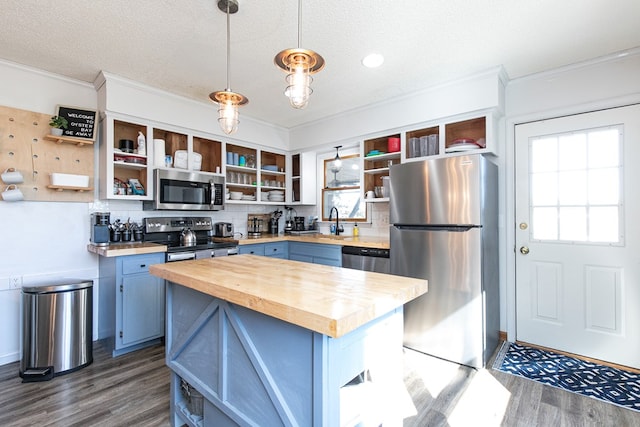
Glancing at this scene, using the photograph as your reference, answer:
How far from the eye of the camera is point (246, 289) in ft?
4.11

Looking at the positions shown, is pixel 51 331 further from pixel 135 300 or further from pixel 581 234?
pixel 581 234

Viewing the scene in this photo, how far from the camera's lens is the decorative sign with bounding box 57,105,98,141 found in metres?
2.82

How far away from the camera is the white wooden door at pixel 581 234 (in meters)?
2.46

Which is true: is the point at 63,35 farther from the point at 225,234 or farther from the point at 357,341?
the point at 357,341

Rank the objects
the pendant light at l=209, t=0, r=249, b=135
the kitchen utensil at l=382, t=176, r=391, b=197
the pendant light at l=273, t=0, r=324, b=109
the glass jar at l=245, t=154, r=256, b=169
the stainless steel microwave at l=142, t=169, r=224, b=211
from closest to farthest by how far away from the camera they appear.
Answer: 1. the pendant light at l=273, t=0, r=324, b=109
2. the pendant light at l=209, t=0, r=249, b=135
3. the stainless steel microwave at l=142, t=169, r=224, b=211
4. the kitchen utensil at l=382, t=176, r=391, b=197
5. the glass jar at l=245, t=154, r=256, b=169

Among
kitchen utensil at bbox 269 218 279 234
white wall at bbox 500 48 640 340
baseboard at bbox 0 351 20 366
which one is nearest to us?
white wall at bbox 500 48 640 340

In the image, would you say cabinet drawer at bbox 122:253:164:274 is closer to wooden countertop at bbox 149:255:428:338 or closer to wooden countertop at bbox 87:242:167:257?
wooden countertop at bbox 87:242:167:257

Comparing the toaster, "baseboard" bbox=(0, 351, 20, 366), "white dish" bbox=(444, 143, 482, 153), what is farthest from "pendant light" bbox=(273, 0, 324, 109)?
"baseboard" bbox=(0, 351, 20, 366)

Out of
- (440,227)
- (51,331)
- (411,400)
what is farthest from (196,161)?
(411,400)

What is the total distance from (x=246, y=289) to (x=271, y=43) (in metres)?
1.97

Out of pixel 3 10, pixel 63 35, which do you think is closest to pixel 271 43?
pixel 63 35

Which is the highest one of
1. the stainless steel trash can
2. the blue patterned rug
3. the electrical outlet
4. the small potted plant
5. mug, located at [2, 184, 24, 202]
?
the small potted plant

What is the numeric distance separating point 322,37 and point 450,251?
2.01 m

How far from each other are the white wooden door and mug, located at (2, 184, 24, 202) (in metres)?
4.52
